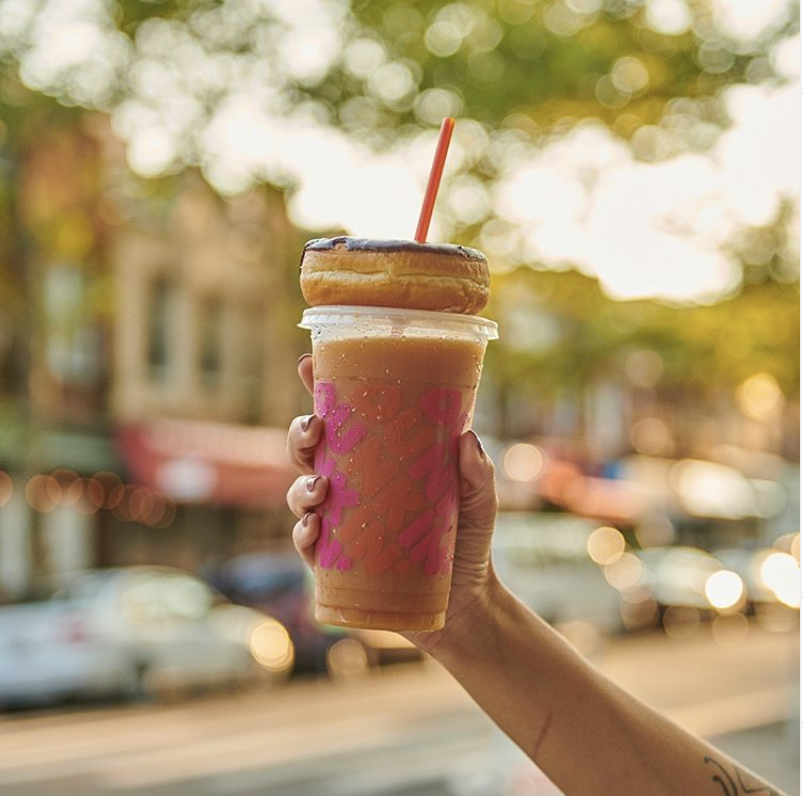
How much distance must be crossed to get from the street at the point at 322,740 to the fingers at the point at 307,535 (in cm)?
880

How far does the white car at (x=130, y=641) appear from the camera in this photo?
1470 centimetres

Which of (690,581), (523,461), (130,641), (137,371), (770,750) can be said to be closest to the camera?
(770,750)

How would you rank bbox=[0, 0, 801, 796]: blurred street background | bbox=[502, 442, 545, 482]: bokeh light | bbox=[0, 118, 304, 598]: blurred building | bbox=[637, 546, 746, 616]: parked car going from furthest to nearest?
1. bbox=[502, 442, 545, 482]: bokeh light
2. bbox=[637, 546, 746, 616]: parked car
3. bbox=[0, 118, 304, 598]: blurred building
4. bbox=[0, 0, 801, 796]: blurred street background

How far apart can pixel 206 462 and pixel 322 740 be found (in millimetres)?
11864

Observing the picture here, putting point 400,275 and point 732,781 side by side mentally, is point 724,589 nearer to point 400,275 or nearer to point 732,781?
point 732,781

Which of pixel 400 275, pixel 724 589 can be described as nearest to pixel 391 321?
pixel 400 275

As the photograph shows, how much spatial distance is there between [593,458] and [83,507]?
19012mm

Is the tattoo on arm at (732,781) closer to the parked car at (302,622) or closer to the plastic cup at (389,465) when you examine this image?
the plastic cup at (389,465)

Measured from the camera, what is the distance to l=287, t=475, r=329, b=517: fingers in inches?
78.6

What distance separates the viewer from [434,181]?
2160 mm

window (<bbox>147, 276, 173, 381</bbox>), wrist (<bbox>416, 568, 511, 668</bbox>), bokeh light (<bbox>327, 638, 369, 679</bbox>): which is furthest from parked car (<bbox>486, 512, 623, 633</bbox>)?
wrist (<bbox>416, 568, 511, 668</bbox>)

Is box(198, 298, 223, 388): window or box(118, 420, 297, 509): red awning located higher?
box(198, 298, 223, 388): window

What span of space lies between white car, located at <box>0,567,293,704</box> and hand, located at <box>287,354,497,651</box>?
13.2 meters

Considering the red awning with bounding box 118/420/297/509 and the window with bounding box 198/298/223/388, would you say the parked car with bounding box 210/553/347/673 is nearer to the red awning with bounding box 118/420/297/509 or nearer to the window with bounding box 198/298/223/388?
the red awning with bounding box 118/420/297/509
